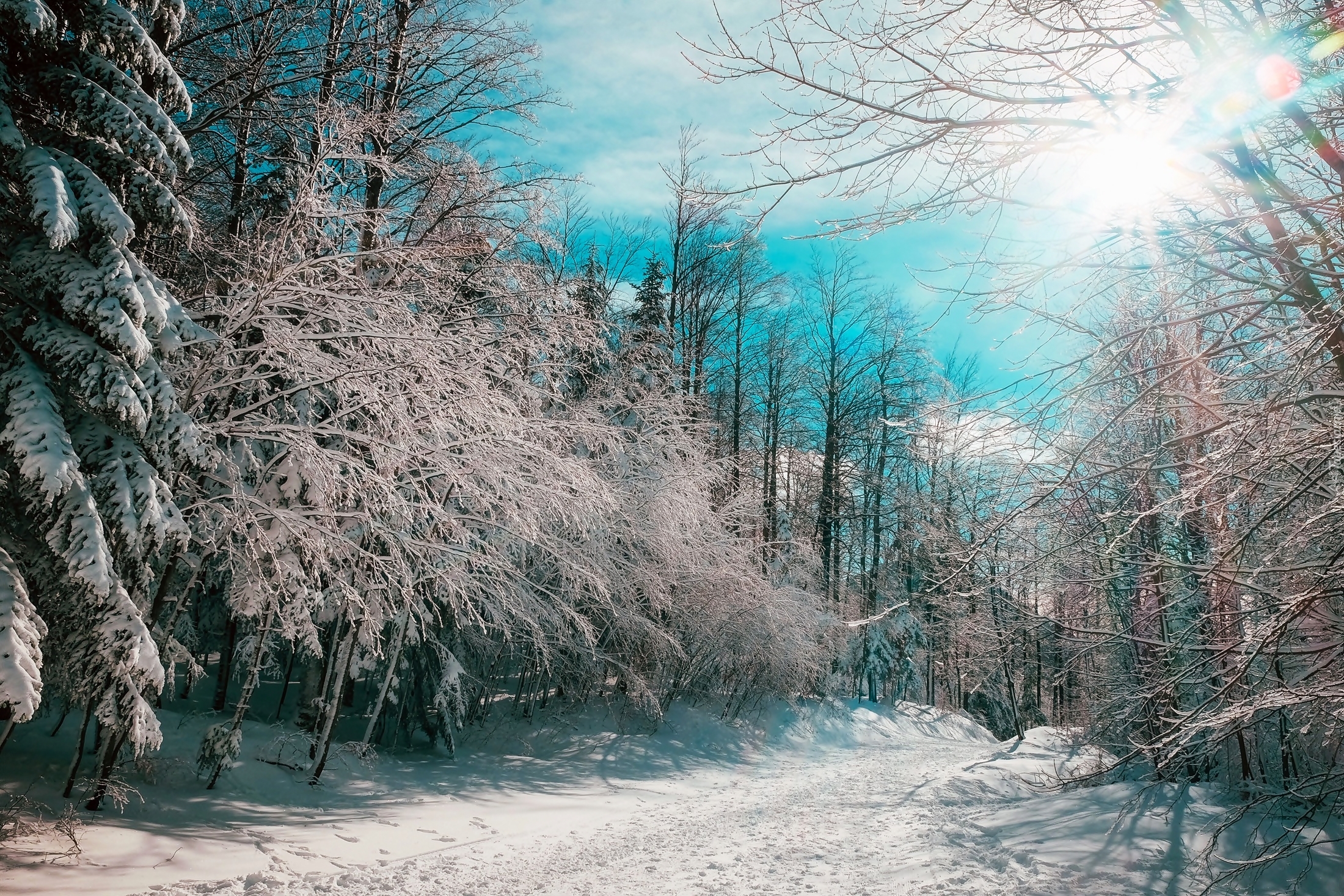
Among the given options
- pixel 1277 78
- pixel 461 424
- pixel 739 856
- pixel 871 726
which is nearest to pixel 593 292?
pixel 461 424

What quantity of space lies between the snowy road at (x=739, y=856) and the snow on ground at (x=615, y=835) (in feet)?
0.08

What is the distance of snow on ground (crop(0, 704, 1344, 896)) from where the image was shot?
5.11 meters

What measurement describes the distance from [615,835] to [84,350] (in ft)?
19.9

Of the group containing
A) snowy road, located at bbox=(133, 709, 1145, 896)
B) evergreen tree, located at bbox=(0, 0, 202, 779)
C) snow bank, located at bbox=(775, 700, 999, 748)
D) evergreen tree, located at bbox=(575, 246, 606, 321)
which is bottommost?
snow bank, located at bbox=(775, 700, 999, 748)

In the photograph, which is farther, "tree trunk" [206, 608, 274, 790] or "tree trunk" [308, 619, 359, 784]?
"tree trunk" [308, 619, 359, 784]

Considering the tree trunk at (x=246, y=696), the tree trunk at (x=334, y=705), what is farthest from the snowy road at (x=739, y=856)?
the tree trunk at (x=246, y=696)

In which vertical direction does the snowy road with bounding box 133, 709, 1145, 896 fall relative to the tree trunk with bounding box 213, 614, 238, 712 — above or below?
below

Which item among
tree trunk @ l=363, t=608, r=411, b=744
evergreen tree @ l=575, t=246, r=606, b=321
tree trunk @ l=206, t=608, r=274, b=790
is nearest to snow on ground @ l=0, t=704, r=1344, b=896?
tree trunk @ l=206, t=608, r=274, b=790

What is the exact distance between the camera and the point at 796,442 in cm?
2617

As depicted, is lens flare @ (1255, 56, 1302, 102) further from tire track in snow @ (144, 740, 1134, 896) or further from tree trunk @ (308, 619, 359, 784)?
tree trunk @ (308, 619, 359, 784)

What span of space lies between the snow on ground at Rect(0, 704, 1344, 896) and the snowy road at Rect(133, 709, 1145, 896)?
0.02m

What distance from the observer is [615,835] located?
710 cm

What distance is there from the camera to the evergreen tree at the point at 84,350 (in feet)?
13.9

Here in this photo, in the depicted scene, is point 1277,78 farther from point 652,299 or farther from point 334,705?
point 652,299
